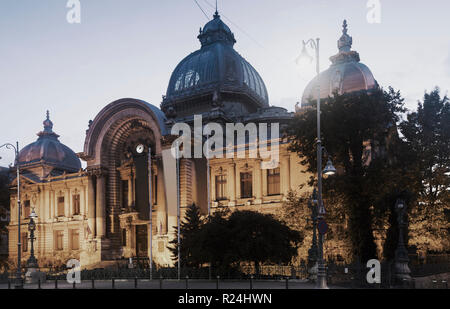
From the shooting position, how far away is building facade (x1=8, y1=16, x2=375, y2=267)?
143ft

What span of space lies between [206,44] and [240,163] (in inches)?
884

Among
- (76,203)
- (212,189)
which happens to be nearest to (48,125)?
(76,203)

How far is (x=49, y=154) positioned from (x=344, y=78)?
129ft

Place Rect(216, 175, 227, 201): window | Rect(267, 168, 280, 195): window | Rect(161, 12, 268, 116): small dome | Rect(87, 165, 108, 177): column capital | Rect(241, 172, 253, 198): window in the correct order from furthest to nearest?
Rect(161, 12, 268, 116): small dome → Rect(87, 165, 108, 177): column capital → Rect(216, 175, 227, 201): window → Rect(241, 172, 253, 198): window → Rect(267, 168, 280, 195): window

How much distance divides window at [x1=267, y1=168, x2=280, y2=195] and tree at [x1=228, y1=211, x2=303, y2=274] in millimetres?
14019

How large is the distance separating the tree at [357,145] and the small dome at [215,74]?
25.3 m

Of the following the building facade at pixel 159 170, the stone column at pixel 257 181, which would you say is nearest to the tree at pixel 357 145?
the building facade at pixel 159 170

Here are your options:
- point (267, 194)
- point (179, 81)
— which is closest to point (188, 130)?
point (267, 194)

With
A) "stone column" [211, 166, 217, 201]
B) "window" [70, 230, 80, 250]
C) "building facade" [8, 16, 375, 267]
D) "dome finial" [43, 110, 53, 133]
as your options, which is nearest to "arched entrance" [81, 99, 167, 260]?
"building facade" [8, 16, 375, 267]

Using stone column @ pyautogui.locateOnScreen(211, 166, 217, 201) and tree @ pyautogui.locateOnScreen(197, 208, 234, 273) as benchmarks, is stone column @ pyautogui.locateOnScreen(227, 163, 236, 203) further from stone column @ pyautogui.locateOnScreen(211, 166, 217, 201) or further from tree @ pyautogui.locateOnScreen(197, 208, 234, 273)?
tree @ pyautogui.locateOnScreen(197, 208, 234, 273)

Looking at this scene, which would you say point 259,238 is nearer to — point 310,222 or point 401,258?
point 401,258

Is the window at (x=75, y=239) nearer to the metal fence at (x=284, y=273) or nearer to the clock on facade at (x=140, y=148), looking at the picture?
the clock on facade at (x=140, y=148)

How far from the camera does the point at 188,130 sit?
146ft

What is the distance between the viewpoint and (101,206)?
4934 centimetres
